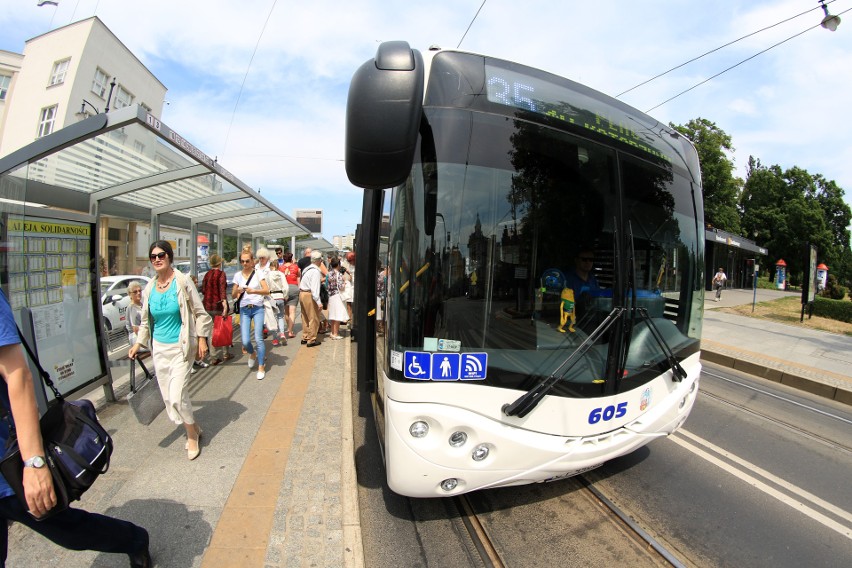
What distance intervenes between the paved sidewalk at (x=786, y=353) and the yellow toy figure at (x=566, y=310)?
697 centimetres

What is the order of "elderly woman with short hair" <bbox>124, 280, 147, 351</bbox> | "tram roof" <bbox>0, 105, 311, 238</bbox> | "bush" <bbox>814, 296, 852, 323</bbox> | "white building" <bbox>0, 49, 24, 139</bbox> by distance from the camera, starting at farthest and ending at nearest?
"white building" <bbox>0, 49, 24, 139</bbox>, "bush" <bbox>814, 296, 852, 323</bbox>, "elderly woman with short hair" <bbox>124, 280, 147, 351</bbox>, "tram roof" <bbox>0, 105, 311, 238</bbox>

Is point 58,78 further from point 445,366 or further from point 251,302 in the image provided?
point 445,366

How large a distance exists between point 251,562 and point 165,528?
689 mm

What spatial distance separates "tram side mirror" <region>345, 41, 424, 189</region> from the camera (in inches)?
81.0

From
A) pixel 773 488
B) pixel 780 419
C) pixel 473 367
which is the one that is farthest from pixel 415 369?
pixel 780 419

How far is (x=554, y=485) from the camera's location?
3.44 meters

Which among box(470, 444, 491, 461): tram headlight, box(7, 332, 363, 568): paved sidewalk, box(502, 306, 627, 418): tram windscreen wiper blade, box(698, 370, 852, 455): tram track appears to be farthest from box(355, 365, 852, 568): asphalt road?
box(502, 306, 627, 418): tram windscreen wiper blade

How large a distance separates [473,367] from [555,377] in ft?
1.70

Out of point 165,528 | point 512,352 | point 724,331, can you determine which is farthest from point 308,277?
point 724,331

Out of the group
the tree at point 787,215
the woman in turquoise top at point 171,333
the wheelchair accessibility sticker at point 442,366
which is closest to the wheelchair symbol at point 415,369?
the wheelchair accessibility sticker at point 442,366

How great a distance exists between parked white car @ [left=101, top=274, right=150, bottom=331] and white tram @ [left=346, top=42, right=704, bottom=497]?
8.41 metres

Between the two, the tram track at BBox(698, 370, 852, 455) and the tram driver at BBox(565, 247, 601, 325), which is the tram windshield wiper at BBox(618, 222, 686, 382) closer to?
the tram driver at BBox(565, 247, 601, 325)

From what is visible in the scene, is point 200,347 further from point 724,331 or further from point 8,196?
point 724,331

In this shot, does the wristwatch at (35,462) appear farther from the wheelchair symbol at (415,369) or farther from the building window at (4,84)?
the building window at (4,84)
